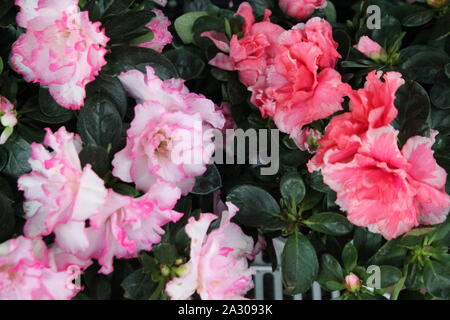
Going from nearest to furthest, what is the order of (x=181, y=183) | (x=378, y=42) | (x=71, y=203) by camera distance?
(x=71, y=203) → (x=181, y=183) → (x=378, y=42)

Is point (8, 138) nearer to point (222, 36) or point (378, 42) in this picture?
point (222, 36)

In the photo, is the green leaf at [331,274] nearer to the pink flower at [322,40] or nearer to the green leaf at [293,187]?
the green leaf at [293,187]

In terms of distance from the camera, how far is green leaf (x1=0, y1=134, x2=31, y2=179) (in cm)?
79

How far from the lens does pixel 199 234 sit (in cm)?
69

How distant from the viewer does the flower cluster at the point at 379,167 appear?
67 centimetres

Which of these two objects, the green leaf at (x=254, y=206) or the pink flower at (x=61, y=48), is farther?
the green leaf at (x=254, y=206)

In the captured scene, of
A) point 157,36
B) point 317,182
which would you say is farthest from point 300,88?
point 157,36

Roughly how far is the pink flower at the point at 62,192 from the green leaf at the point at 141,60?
185 millimetres

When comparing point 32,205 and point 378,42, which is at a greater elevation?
point 378,42

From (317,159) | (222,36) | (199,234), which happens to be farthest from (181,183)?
(222,36)

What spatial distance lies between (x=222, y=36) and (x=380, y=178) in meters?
0.41

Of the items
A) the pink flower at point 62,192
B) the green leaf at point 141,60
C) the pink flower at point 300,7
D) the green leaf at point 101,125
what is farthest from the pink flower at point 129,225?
the pink flower at point 300,7
